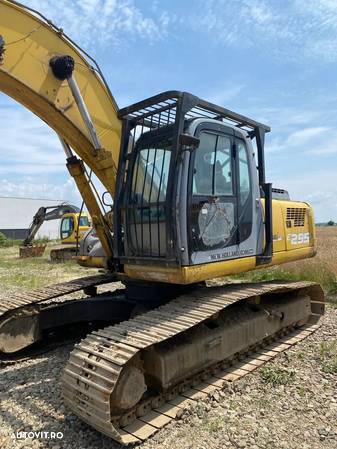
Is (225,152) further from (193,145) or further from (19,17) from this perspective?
(19,17)

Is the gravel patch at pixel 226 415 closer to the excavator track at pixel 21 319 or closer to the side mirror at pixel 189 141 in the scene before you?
the excavator track at pixel 21 319

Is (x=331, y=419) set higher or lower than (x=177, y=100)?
lower

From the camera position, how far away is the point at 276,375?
4777 millimetres

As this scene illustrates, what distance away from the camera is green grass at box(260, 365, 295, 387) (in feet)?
15.2

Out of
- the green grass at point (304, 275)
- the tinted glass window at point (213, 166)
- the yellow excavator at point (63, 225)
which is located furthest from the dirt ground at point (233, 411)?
the yellow excavator at point (63, 225)

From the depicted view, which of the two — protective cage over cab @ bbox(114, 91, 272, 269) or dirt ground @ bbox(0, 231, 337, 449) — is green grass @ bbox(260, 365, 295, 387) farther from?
protective cage over cab @ bbox(114, 91, 272, 269)

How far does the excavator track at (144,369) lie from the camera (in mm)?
3463

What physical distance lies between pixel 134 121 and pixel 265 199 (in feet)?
6.76

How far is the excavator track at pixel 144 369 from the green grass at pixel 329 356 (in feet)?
2.03

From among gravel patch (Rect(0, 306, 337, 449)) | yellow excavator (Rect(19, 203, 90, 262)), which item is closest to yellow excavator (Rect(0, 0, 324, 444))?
gravel patch (Rect(0, 306, 337, 449))

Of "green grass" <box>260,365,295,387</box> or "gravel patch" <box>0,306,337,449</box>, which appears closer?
"gravel patch" <box>0,306,337,449</box>

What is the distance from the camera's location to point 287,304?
245 inches

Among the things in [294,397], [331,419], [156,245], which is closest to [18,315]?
[156,245]

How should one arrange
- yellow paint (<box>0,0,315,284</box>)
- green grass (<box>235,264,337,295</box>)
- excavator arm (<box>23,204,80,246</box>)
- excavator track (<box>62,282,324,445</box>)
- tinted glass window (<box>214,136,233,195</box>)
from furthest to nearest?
excavator arm (<box>23,204,80,246</box>)
green grass (<box>235,264,337,295</box>)
tinted glass window (<box>214,136,233,195</box>)
yellow paint (<box>0,0,315,284</box>)
excavator track (<box>62,282,324,445</box>)
